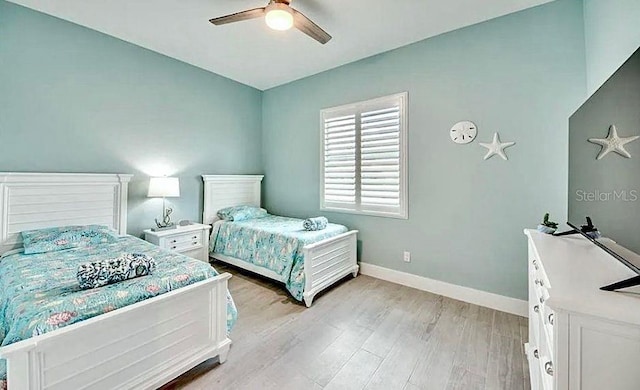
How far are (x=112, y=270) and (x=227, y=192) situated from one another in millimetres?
2674

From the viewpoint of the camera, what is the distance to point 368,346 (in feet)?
6.96

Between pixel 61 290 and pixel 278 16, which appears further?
pixel 278 16

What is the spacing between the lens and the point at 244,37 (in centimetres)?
308

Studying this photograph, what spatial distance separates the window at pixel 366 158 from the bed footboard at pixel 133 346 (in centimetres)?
220

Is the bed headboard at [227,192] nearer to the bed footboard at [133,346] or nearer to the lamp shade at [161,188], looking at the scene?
the lamp shade at [161,188]

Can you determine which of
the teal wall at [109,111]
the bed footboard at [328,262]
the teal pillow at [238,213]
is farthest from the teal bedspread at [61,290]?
the teal pillow at [238,213]

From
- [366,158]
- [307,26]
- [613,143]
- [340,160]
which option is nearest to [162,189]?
[340,160]

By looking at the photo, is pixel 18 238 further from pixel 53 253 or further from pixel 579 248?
pixel 579 248

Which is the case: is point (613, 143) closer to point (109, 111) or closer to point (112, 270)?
point (112, 270)

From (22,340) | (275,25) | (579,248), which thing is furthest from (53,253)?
(579,248)

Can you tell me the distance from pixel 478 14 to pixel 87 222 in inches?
179

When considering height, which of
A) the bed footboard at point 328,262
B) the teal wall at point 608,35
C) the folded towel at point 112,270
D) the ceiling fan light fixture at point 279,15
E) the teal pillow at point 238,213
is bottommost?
the bed footboard at point 328,262

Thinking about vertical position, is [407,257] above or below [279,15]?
below

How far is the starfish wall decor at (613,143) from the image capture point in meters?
1.05
